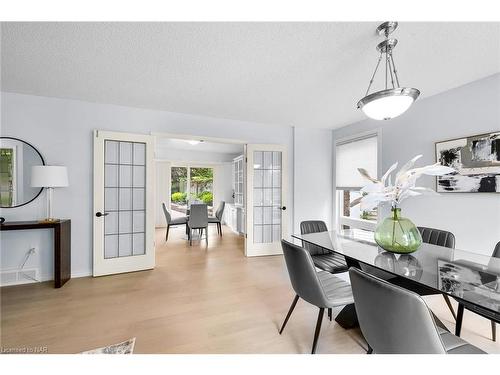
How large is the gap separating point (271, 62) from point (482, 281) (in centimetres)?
219

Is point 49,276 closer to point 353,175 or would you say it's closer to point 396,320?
point 396,320

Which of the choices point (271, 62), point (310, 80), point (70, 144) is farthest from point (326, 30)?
point (70, 144)

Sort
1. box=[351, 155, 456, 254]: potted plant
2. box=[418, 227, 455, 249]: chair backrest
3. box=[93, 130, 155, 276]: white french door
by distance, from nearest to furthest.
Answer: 1. box=[351, 155, 456, 254]: potted plant
2. box=[418, 227, 455, 249]: chair backrest
3. box=[93, 130, 155, 276]: white french door

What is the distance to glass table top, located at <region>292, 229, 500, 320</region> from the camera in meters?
1.06

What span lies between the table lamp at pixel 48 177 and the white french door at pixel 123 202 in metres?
0.38

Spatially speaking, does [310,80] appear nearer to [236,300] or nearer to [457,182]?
[457,182]

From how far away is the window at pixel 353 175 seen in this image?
384cm

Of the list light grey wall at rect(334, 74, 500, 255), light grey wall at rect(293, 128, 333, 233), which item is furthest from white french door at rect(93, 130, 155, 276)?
light grey wall at rect(334, 74, 500, 255)

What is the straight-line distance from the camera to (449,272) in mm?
1334

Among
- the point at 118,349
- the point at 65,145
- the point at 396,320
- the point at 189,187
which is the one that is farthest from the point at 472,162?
the point at 189,187

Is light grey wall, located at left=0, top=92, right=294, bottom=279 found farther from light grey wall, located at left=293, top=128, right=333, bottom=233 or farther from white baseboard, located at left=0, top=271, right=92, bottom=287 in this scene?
light grey wall, located at left=293, top=128, right=333, bottom=233

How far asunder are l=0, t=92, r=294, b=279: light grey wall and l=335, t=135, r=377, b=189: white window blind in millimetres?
3343

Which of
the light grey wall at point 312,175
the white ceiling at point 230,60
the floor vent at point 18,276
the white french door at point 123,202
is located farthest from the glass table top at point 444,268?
the floor vent at point 18,276

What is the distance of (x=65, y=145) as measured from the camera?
10.2ft
